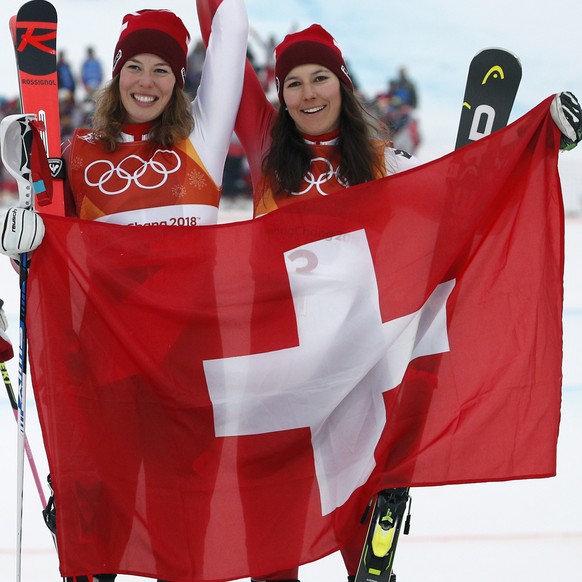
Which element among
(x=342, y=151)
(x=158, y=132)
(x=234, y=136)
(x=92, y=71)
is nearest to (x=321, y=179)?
(x=342, y=151)

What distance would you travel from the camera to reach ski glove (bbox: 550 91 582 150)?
2410mm

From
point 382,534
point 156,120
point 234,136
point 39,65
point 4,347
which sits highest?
point 39,65

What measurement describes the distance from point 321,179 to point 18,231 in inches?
31.8

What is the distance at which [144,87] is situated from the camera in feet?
8.91

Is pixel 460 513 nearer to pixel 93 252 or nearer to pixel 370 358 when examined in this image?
pixel 370 358

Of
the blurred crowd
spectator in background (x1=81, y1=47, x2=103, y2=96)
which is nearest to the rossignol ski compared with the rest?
the blurred crowd

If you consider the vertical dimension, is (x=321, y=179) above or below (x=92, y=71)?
below

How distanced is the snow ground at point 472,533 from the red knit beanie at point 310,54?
1.51m

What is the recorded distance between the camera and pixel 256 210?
2.73m

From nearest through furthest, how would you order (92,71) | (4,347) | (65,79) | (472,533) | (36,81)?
(4,347), (36,81), (472,533), (65,79), (92,71)

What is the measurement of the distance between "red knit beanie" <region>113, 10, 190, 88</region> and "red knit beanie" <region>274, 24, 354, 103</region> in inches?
10.9

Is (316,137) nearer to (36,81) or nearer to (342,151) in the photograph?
(342,151)

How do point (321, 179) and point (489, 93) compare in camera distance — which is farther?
point (489, 93)

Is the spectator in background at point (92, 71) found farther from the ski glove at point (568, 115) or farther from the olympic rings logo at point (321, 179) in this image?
the ski glove at point (568, 115)
